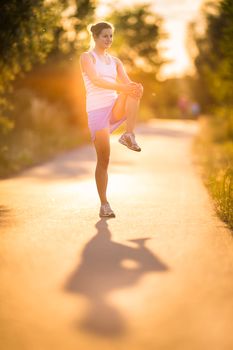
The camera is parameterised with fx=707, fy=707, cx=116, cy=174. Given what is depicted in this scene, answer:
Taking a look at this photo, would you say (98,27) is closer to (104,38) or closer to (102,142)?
(104,38)

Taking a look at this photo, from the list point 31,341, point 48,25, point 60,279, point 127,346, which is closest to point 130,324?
point 127,346

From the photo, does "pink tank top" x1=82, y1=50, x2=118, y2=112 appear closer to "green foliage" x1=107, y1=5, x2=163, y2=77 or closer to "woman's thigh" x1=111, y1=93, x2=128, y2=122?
"woman's thigh" x1=111, y1=93, x2=128, y2=122

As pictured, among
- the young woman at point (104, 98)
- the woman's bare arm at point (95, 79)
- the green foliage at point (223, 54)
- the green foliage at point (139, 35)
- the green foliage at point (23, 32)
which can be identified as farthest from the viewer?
the green foliage at point (139, 35)

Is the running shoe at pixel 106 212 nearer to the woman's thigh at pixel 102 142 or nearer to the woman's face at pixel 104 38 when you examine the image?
the woman's thigh at pixel 102 142

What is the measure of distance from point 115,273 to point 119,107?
9.83 ft

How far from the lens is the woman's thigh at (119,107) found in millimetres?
8031

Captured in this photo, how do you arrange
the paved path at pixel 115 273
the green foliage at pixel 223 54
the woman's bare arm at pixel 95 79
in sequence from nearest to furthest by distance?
the paved path at pixel 115 273 < the woman's bare arm at pixel 95 79 < the green foliage at pixel 223 54

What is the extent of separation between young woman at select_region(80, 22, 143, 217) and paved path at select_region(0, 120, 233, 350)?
32.5 inches

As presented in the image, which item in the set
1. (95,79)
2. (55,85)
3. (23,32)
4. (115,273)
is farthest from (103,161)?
(55,85)

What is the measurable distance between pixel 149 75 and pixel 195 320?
65834 mm

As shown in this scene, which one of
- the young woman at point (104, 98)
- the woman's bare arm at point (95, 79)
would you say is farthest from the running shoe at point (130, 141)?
the woman's bare arm at point (95, 79)

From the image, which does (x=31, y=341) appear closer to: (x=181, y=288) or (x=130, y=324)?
(x=130, y=324)

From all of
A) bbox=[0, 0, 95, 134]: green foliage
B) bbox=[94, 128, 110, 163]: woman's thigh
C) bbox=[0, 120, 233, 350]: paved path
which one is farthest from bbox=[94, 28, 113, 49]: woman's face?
bbox=[0, 0, 95, 134]: green foliage

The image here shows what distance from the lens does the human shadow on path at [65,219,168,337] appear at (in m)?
4.27
